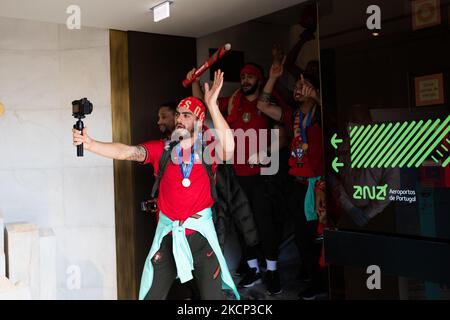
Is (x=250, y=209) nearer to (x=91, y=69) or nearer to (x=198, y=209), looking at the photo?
(x=198, y=209)

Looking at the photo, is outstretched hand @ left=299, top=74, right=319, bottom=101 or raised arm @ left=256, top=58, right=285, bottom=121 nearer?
outstretched hand @ left=299, top=74, right=319, bottom=101

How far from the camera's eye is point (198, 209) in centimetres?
298

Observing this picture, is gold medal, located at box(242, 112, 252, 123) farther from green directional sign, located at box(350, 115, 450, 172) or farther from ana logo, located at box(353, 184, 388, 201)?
ana logo, located at box(353, 184, 388, 201)

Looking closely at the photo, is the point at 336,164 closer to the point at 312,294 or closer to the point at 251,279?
the point at 312,294

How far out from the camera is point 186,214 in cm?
296

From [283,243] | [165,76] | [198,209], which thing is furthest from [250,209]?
[165,76]

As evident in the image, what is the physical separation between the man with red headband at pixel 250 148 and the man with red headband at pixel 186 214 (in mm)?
882

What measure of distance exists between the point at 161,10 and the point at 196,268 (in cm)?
163

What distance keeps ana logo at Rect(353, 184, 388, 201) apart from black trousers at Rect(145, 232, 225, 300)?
1025 millimetres

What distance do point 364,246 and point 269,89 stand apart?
1.76 meters

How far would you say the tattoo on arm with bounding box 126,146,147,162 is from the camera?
309cm

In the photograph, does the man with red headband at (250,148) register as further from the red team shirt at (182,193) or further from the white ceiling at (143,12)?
the red team shirt at (182,193)

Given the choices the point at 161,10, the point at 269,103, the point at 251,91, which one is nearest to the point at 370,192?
the point at 269,103

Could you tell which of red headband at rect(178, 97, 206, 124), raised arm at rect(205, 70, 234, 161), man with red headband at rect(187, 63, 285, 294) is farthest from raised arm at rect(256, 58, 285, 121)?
raised arm at rect(205, 70, 234, 161)
